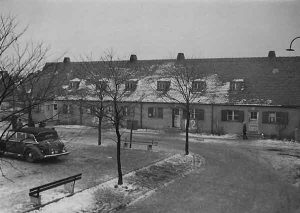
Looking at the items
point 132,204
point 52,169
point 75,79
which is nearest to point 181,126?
point 75,79

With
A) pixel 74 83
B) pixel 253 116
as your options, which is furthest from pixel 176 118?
pixel 74 83

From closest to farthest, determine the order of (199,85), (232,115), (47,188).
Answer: (47,188), (232,115), (199,85)

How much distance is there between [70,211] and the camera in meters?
12.8

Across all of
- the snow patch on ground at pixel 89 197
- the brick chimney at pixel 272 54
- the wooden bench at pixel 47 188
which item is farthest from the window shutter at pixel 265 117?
the wooden bench at pixel 47 188

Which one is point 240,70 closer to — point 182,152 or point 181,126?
point 181,126

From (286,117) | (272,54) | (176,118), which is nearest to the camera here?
(286,117)

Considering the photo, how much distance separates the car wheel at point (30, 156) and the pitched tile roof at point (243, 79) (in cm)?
1553

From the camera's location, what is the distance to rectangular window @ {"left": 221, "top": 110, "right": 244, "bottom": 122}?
33031 mm

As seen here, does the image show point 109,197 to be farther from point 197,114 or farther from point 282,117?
point 282,117

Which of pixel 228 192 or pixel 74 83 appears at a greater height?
pixel 74 83

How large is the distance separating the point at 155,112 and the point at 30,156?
18067 mm

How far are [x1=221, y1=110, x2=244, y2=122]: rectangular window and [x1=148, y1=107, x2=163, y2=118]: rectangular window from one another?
6.35 m

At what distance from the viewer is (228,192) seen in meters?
15.6

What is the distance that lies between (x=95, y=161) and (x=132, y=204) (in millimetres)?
7430
